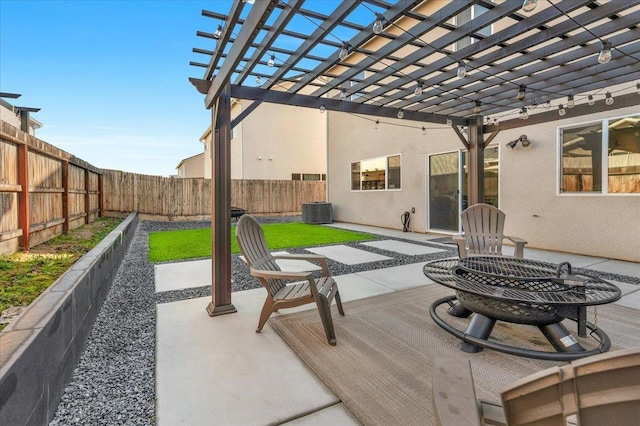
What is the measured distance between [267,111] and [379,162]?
754cm

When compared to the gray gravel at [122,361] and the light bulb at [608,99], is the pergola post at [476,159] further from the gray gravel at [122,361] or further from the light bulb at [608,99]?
the gray gravel at [122,361]

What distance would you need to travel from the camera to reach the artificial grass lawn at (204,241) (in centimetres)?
653

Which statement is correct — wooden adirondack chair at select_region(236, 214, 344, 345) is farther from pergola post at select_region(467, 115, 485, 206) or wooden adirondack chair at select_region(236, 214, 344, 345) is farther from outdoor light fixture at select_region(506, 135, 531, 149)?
outdoor light fixture at select_region(506, 135, 531, 149)

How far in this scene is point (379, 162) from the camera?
10734 mm

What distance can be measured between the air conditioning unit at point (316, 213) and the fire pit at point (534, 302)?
31.5 ft

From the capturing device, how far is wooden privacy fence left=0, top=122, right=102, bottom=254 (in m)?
3.32

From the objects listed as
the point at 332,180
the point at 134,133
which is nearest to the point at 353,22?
the point at 332,180

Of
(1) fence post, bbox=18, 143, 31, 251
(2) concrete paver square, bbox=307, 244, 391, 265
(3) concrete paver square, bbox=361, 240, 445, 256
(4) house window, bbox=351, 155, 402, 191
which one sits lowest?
(2) concrete paver square, bbox=307, 244, 391, 265

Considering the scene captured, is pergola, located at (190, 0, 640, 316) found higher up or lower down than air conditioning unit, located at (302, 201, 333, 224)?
higher up

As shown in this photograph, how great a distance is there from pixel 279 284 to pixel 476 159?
4315 mm

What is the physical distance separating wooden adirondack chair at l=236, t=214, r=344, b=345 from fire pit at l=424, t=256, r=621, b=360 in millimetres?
911

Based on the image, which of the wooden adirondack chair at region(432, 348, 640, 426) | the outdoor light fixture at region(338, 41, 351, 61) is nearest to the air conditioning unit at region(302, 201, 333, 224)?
the outdoor light fixture at region(338, 41, 351, 61)

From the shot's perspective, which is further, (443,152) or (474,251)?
(443,152)

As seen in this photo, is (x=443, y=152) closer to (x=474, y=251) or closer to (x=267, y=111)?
(x=474, y=251)
